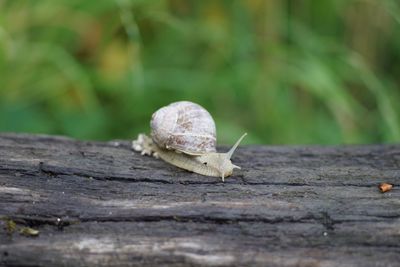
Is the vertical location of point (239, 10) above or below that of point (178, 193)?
above

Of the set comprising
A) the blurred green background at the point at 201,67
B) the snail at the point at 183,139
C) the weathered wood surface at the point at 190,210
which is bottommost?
the weathered wood surface at the point at 190,210

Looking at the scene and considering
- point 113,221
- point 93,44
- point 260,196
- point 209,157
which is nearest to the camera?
point 113,221

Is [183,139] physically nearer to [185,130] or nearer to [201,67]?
[185,130]

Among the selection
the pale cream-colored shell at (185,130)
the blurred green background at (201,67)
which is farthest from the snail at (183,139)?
the blurred green background at (201,67)

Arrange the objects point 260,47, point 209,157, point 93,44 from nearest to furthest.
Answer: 1. point 209,157
2. point 260,47
3. point 93,44

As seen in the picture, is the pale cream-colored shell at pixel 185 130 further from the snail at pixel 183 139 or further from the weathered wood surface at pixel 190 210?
the weathered wood surface at pixel 190 210

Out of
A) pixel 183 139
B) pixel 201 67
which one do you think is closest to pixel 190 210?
pixel 183 139

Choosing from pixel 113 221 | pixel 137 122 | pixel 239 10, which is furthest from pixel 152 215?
pixel 239 10

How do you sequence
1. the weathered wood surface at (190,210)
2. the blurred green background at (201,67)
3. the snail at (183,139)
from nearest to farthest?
the weathered wood surface at (190,210) → the snail at (183,139) → the blurred green background at (201,67)

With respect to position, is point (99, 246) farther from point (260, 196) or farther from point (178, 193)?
point (260, 196)
